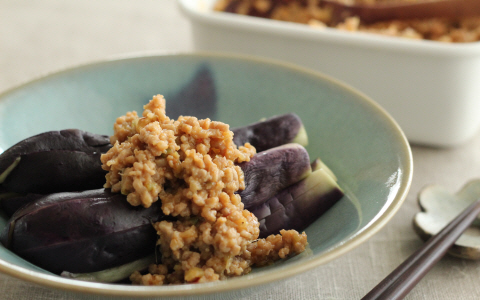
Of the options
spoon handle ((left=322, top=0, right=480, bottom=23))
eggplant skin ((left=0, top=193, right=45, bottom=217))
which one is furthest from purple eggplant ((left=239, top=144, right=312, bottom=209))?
spoon handle ((left=322, top=0, right=480, bottom=23))

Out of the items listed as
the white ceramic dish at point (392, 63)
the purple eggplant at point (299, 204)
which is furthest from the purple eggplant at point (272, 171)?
the white ceramic dish at point (392, 63)

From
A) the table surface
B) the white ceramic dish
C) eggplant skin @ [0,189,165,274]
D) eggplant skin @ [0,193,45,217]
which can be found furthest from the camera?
the white ceramic dish

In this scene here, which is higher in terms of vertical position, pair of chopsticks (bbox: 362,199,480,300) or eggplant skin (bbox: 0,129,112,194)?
eggplant skin (bbox: 0,129,112,194)

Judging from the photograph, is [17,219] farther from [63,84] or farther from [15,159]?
[63,84]

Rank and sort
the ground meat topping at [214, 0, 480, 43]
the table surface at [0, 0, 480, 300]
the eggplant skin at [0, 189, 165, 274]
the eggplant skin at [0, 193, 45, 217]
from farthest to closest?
the ground meat topping at [214, 0, 480, 43] → the table surface at [0, 0, 480, 300] → the eggplant skin at [0, 193, 45, 217] → the eggplant skin at [0, 189, 165, 274]

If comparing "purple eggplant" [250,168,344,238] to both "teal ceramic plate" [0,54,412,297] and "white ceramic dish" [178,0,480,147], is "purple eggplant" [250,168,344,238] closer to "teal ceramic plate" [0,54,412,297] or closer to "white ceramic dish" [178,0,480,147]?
"teal ceramic plate" [0,54,412,297]

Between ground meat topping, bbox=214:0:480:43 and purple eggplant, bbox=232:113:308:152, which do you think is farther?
ground meat topping, bbox=214:0:480:43
